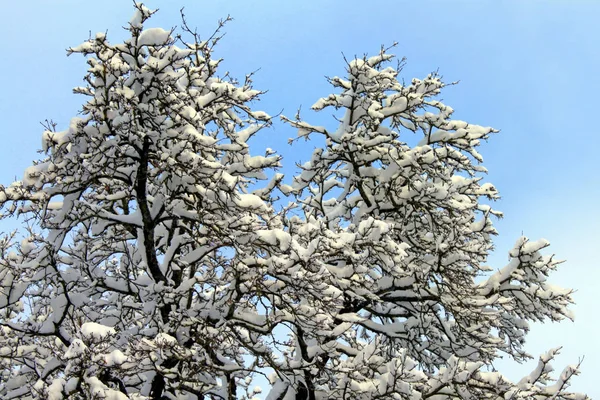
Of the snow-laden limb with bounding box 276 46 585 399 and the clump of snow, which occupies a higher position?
the snow-laden limb with bounding box 276 46 585 399

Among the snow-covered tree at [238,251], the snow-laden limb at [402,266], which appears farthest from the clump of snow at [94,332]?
the snow-laden limb at [402,266]

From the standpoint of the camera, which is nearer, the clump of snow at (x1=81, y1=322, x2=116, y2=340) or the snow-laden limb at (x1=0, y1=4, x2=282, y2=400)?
the clump of snow at (x1=81, y1=322, x2=116, y2=340)

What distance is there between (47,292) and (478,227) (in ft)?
25.1

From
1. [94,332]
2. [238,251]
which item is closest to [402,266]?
[238,251]

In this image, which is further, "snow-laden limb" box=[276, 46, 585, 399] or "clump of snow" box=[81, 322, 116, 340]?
"snow-laden limb" box=[276, 46, 585, 399]

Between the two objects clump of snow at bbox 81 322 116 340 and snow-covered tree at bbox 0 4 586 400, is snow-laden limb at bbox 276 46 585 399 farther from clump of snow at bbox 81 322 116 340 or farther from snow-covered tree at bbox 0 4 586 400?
clump of snow at bbox 81 322 116 340

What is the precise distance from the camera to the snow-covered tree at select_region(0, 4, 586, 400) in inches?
276

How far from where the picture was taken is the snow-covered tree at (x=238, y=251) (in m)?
7.01

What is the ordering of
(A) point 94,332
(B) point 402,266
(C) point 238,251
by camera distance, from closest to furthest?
(A) point 94,332 < (C) point 238,251 < (B) point 402,266

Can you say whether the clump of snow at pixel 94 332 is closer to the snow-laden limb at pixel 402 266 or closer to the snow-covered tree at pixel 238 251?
the snow-covered tree at pixel 238 251

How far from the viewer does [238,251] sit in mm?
7102

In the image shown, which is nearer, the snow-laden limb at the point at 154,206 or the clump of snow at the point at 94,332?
the clump of snow at the point at 94,332

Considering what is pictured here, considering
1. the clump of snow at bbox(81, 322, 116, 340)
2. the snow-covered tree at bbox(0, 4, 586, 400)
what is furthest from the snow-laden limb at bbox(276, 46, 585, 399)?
the clump of snow at bbox(81, 322, 116, 340)

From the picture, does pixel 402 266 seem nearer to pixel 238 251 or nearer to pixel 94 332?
pixel 238 251
